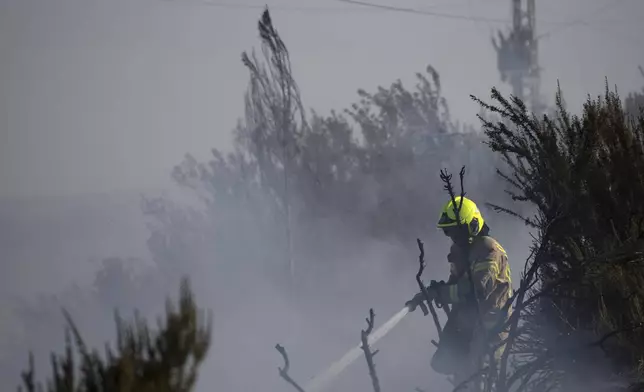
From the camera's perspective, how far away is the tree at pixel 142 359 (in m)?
2.93

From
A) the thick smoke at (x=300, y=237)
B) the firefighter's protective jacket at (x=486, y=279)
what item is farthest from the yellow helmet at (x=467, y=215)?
the thick smoke at (x=300, y=237)

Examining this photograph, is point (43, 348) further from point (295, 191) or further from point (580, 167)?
point (580, 167)

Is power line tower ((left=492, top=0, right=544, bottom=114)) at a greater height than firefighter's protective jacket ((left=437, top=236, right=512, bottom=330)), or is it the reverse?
power line tower ((left=492, top=0, right=544, bottom=114))

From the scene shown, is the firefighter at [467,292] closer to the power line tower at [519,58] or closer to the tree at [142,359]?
the tree at [142,359]

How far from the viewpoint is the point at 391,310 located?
21.1 metres

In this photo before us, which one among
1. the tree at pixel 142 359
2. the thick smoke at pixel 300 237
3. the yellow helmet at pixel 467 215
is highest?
the thick smoke at pixel 300 237

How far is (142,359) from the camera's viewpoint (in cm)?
306

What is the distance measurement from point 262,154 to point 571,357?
17.7 metres

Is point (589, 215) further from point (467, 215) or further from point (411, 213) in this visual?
point (411, 213)

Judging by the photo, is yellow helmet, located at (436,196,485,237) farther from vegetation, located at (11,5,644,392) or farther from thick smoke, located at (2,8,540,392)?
thick smoke, located at (2,8,540,392)

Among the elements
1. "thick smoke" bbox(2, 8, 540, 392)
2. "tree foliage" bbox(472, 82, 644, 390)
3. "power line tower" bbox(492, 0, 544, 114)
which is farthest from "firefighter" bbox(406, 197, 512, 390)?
"power line tower" bbox(492, 0, 544, 114)

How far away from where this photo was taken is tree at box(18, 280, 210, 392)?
2926 mm

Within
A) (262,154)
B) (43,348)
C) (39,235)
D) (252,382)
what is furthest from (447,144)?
(39,235)

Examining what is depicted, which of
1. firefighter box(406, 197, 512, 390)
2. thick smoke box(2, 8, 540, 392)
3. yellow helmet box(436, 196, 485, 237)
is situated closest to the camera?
firefighter box(406, 197, 512, 390)
